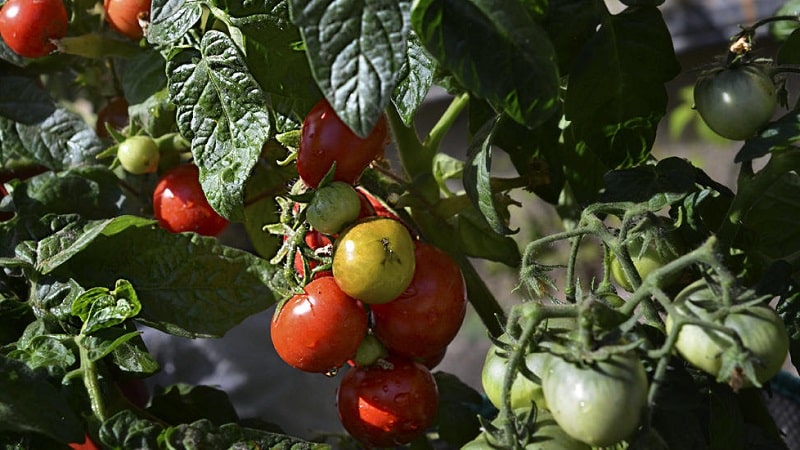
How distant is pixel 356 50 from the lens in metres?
0.45

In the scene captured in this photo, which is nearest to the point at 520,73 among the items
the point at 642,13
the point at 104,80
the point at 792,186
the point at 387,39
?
the point at 387,39

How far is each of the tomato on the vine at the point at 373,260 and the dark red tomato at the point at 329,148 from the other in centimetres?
4

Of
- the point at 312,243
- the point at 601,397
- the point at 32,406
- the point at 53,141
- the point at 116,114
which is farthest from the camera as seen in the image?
the point at 116,114

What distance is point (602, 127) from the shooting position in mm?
606

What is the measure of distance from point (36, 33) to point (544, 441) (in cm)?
51

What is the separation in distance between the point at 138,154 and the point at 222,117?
0.17 meters

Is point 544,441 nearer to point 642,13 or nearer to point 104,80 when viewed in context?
point 642,13

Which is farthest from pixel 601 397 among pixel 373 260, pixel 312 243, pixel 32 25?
pixel 32 25


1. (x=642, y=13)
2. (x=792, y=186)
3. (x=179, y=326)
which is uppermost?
(x=642, y=13)

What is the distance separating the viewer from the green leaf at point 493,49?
458 millimetres

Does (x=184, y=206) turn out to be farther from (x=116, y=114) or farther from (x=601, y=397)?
(x=601, y=397)

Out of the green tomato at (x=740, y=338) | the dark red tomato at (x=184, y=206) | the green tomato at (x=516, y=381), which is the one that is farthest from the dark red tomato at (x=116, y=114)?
the green tomato at (x=740, y=338)

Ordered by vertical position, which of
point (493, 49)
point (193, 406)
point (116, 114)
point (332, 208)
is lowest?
point (193, 406)

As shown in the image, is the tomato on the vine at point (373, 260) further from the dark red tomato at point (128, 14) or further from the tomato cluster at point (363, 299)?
the dark red tomato at point (128, 14)
